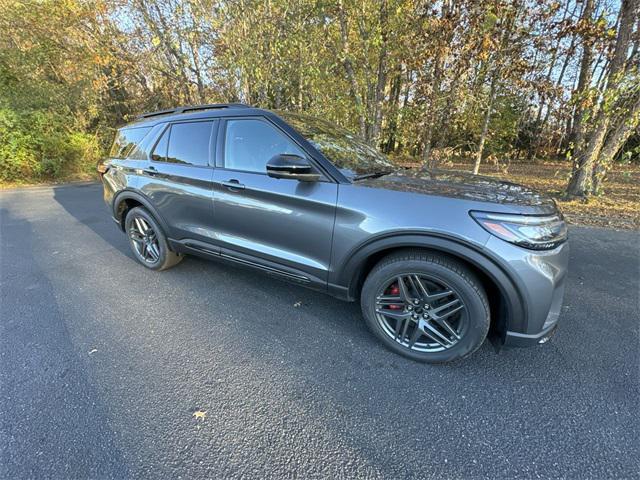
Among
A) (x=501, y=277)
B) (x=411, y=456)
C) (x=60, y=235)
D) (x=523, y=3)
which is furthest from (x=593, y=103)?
(x=60, y=235)

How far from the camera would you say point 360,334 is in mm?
2451

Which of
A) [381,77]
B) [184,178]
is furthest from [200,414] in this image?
[381,77]

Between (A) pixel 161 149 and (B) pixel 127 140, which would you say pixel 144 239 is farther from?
(B) pixel 127 140

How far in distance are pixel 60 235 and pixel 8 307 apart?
255 cm

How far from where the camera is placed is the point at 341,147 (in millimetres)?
2666

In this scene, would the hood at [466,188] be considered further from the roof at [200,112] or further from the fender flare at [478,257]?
the roof at [200,112]

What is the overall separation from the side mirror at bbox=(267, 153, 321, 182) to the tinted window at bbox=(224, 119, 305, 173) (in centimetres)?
24

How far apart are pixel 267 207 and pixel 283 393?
53.8 inches

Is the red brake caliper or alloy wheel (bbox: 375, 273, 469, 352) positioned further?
the red brake caliper

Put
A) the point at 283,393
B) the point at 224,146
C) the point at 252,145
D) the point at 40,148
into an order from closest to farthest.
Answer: the point at 283,393
the point at 252,145
the point at 224,146
the point at 40,148

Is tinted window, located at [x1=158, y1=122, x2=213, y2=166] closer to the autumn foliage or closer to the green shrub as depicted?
the autumn foliage

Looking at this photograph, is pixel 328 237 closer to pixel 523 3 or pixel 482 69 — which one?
pixel 482 69

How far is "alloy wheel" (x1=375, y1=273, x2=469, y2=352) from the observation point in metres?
1.99

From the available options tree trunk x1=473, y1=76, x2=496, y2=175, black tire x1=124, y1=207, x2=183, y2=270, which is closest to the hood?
black tire x1=124, y1=207, x2=183, y2=270
